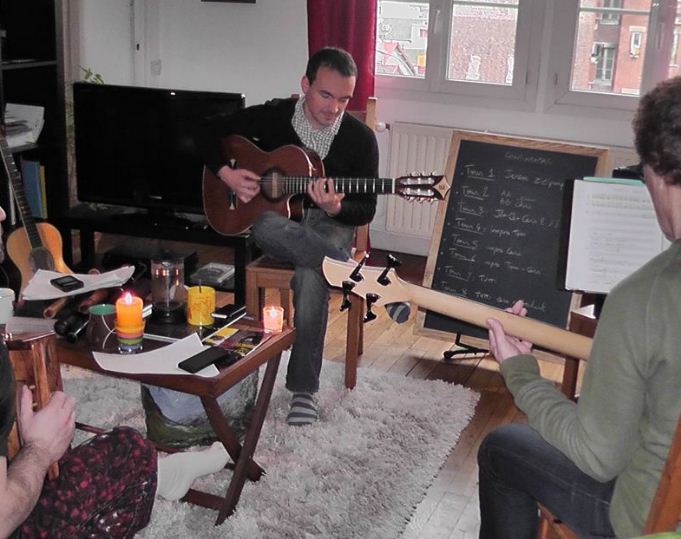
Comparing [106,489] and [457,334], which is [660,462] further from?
[457,334]

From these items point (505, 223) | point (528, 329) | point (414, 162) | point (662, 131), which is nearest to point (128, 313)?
point (528, 329)

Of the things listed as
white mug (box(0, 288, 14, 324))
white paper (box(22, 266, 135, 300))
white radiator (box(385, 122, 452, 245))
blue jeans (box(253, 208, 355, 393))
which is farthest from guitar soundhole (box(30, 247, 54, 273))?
white radiator (box(385, 122, 452, 245))

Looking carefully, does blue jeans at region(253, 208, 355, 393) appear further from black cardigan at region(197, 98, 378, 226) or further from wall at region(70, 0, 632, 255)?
wall at region(70, 0, 632, 255)

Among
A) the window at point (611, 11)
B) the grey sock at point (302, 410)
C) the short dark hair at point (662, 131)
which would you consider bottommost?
the grey sock at point (302, 410)

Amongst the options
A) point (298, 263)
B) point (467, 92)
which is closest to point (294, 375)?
point (298, 263)

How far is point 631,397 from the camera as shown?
4.40 ft

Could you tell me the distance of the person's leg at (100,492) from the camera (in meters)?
1.62

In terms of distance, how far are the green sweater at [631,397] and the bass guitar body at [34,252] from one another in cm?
221

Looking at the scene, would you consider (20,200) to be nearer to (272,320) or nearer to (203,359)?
(272,320)

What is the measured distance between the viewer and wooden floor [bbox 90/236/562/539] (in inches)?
93.0

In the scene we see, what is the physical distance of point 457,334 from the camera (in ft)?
11.0

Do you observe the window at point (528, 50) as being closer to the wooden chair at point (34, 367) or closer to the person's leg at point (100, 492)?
the person's leg at point (100, 492)

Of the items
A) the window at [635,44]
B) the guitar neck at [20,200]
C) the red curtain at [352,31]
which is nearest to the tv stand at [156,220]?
the guitar neck at [20,200]

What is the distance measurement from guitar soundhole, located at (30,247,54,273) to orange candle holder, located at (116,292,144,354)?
3.57 ft
